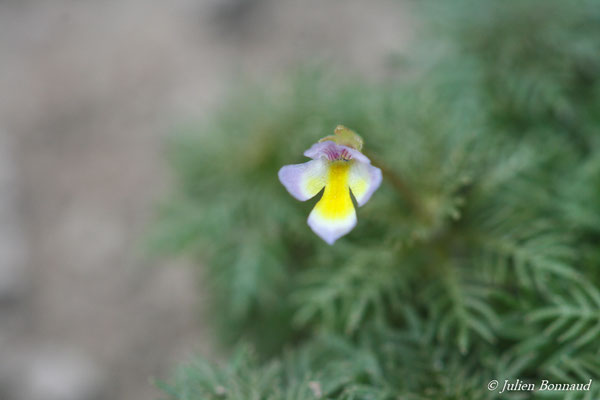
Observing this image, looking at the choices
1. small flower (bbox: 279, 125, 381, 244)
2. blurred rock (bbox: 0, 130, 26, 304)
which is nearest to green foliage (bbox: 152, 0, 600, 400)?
small flower (bbox: 279, 125, 381, 244)

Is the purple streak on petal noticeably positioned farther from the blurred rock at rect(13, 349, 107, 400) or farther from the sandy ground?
the blurred rock at rect(13, 349, 107, 400)

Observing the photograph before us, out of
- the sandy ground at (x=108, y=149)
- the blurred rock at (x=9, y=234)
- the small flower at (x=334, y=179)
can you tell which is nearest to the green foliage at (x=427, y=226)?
the small flower at (x=334, y=179)

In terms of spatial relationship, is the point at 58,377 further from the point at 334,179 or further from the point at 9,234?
the point at 334,179

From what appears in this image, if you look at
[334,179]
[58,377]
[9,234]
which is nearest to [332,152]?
[334,179]

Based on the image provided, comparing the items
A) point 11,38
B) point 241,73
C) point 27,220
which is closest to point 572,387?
point 241,73

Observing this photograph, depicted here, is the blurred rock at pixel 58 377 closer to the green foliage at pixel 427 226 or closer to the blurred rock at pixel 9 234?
the blurred rock at pixel 9 234

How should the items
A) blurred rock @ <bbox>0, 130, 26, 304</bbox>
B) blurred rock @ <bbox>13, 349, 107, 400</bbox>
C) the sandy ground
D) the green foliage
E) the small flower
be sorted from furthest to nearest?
blurred rock @ <bbox>0, 130, 26, 304</bbox>
the sandy ground
blurred rock @ <bbox>13, 349, 107, 400</bbox>
the green foliage
the small flower
